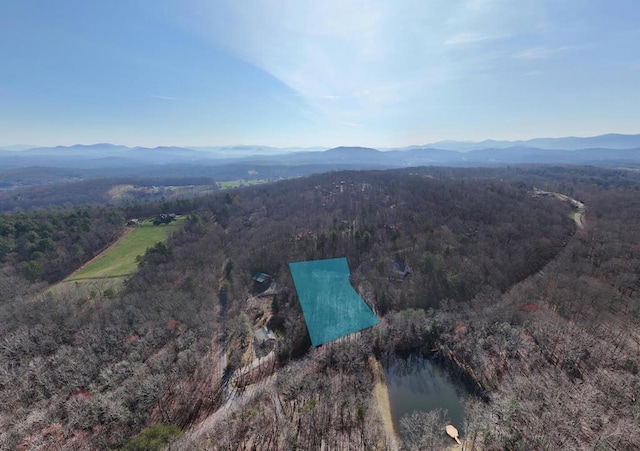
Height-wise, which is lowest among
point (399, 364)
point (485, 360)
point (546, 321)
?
point (399, 364)

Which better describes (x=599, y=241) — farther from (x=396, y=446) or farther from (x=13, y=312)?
(x=13, y=312)

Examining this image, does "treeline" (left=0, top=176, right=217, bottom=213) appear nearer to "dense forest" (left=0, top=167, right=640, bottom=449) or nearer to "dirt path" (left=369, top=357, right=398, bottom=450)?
"dense forest" (left=0, top=167, right=640, bottom=449)

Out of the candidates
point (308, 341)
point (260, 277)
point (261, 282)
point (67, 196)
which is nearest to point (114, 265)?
point (260, 277)

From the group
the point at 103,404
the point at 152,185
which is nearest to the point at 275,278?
the point at 103,404

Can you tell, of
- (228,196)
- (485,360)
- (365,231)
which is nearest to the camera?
(485,360)

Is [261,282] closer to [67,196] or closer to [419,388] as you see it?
[419,388]

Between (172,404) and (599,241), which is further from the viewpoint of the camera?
(599,241)
